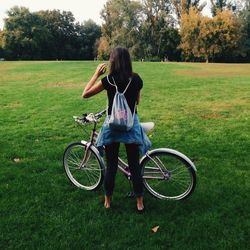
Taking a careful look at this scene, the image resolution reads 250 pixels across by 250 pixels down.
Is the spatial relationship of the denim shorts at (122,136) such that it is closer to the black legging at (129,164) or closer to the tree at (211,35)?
the black legging at (129,164)

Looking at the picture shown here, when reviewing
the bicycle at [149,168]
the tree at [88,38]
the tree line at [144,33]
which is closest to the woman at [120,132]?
the bicycle at [149,168]

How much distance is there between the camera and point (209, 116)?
11.2m

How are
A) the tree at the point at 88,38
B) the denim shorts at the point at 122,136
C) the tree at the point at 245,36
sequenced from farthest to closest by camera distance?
the tree at the point at 88,38, the tree at the point at 245,36, the denim shorts at the point at 122,136

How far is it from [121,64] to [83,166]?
205 cm

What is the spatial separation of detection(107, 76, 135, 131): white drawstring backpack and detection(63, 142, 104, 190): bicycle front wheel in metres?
1.02

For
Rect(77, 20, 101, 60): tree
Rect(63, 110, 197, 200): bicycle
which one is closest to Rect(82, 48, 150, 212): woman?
Rect(63, 110, 197, 200): bicycle

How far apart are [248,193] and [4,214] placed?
11.5 feet

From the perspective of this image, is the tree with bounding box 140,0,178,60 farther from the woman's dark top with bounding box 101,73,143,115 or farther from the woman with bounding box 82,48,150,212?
the woman's dark top with bounding box 101,73,143,115

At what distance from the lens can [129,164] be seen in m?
4.98

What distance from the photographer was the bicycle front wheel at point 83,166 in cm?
562

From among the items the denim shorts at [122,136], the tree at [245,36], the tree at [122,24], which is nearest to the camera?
the denim shorts at [122,136]

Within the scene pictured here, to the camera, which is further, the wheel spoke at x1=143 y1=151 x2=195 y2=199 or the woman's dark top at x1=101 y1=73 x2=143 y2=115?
the wheel spoke at x1=143 y1=151 x2=195 y2=199

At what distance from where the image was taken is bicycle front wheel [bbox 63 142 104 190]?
562cm

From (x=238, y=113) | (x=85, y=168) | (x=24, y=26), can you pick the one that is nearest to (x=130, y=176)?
(x=85, y=168)
